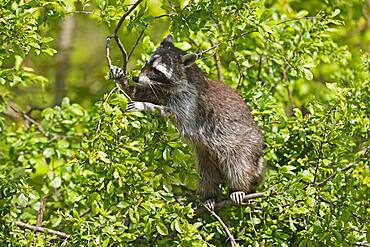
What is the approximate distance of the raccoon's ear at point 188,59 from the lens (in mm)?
5312

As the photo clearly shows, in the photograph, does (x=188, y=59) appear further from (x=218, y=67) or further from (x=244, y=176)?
(x=244, y=176)

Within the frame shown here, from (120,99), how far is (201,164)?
1.69 m

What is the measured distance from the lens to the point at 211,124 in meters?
5.56

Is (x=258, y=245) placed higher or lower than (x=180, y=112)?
lower

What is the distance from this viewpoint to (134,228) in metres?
5.05

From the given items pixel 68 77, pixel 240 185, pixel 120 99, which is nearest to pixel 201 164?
pixel 240 185

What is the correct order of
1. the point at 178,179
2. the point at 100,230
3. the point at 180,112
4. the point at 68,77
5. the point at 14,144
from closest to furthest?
the point at 100,230 < the point at 178,179 < the point at 180,112 < the point at 14,144 < the point at 68,77

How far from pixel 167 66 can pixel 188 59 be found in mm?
149

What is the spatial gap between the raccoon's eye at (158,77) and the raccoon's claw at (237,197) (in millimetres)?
888

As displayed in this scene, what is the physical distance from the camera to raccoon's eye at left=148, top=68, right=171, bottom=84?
5.23 m

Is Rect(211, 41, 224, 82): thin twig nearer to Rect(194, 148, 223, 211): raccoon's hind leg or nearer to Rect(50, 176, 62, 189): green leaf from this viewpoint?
Rect(194, 148, 223, 211): raccoon's hind leg

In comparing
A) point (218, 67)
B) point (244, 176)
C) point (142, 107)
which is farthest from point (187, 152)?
point (218, 67)

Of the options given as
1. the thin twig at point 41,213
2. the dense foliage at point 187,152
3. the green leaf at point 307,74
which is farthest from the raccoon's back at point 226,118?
the thin twig at point 41,213

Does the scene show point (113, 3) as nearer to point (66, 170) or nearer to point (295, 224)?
point (66, 170)
